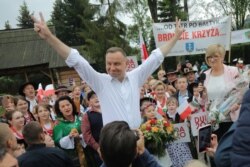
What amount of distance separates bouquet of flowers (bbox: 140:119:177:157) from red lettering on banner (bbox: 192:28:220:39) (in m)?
5.05

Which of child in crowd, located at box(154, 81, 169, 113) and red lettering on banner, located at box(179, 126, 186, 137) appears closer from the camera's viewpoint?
red lettering on banner, located at box(179, 126, 186, 137)

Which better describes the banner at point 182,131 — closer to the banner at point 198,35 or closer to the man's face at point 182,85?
the man's face at point 182,85

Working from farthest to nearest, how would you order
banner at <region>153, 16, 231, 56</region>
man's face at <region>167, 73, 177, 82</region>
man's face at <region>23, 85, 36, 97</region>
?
1. banner at <region>153, 16, 231, 56</region>
2. man's face at <region>167, 73, 177, 82</region>
3. man's face at <region>23, 85, 36, 97</region>

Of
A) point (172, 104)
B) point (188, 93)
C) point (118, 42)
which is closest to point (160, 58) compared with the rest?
point (172, 104)

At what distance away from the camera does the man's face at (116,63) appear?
9.27 ft

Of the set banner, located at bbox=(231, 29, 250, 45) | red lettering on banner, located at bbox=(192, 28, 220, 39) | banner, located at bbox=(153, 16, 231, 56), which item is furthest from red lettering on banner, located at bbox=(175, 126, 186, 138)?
banner, located at bbox=(231, 29, 250, 45)

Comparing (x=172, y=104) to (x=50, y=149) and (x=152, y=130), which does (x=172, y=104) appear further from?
(x=50, y=149)

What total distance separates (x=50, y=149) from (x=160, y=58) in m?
1.34

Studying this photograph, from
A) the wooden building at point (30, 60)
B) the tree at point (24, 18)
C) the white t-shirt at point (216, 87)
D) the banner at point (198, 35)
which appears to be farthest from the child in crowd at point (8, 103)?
the tree at point (24, 18)

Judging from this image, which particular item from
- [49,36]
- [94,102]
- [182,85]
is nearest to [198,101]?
[182,85]

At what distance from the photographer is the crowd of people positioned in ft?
5.40

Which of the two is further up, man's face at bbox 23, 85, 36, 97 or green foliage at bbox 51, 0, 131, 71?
green foliage at bbox 51, 0, 131, 71

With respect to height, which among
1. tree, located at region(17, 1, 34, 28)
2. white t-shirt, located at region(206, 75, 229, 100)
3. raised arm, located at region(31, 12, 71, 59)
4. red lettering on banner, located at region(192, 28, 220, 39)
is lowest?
white t-shirt, located at region(206, 75, 229, 100)

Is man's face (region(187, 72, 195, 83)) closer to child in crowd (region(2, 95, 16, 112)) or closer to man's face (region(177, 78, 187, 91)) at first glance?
man's face (region(177, 78, 187, 91))
